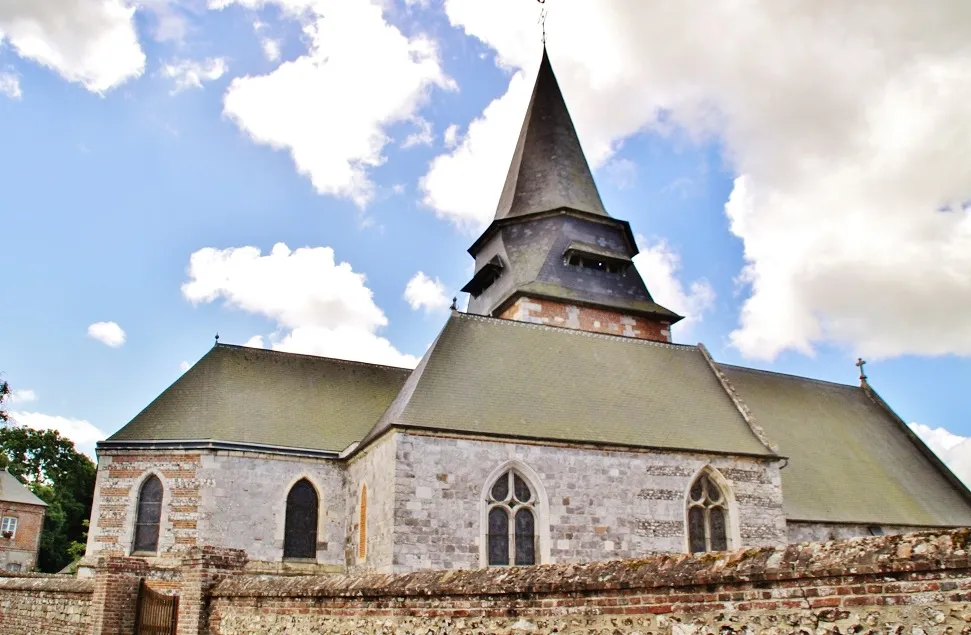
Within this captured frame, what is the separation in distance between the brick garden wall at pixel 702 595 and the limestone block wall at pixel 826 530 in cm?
1537

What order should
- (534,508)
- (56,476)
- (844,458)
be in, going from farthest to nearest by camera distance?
(56,476) → (844,458) → (534,508)

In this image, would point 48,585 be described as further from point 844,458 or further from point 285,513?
point 844,458

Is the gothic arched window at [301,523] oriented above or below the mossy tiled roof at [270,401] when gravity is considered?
below

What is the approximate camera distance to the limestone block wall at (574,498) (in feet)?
51.9

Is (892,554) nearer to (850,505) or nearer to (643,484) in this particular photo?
(643,484)

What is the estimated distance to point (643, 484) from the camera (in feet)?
58.1

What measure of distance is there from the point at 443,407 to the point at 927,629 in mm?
13865

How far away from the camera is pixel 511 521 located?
54.4 feet

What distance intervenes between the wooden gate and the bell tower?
49.1 ft

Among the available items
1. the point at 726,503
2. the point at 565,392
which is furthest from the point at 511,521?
the point at 726,503

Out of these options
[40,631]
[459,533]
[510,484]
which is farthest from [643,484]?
[40,631]

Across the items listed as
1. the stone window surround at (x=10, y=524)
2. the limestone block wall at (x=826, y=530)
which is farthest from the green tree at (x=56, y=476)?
the limestone block wall at (x=826, y=530)

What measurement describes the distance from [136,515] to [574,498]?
33.1 feet

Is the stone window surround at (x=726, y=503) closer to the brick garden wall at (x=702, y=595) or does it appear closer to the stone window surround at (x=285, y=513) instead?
the stone window surround at (x=285, y=513)
